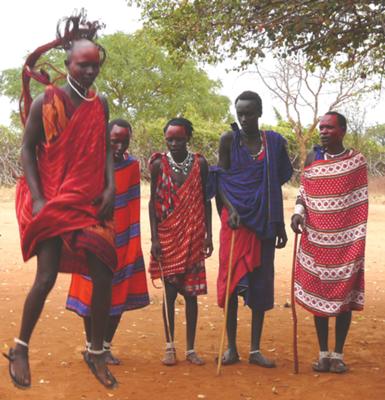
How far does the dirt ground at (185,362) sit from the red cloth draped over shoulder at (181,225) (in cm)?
85

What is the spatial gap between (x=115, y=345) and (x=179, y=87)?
3288 centimetres

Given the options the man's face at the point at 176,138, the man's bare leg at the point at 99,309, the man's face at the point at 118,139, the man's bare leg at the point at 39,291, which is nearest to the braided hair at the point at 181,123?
the man's face at the point at 176,138

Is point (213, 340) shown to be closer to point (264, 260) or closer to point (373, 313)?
point (264, 260)

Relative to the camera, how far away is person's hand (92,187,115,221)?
3652 millimetres

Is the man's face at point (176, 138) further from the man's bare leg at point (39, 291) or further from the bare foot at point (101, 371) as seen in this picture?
the bare foot at point (101, 371)

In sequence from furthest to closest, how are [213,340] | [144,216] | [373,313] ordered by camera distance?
[144,216] < [373,313] < [213,340]

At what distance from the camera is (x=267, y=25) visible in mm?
5793

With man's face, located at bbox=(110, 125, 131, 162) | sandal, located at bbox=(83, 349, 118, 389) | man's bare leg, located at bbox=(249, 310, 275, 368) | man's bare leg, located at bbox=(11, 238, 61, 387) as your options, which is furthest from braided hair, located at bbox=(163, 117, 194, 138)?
sandal, located at bbox=(83, 349, 118, 389)

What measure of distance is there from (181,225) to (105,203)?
1.84m

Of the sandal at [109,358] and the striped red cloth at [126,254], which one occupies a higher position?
the striped red cloth at [126,254]

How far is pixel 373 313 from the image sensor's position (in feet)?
24.4

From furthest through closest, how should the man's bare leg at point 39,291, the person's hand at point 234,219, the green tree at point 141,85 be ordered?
the green tree at point 141,85 → the person's hand at point 234,219 → the man's bare leg at point 39,291

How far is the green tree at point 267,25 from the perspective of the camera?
18.8 ft

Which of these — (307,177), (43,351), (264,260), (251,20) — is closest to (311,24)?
(251,20)
